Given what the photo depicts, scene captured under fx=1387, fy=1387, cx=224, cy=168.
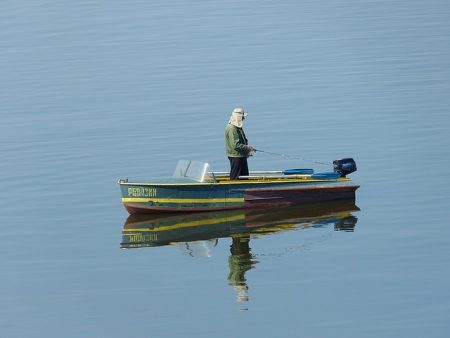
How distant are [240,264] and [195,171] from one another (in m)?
5.10

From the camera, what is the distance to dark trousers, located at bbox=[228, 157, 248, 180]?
113 ft

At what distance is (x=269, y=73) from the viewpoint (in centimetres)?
5462

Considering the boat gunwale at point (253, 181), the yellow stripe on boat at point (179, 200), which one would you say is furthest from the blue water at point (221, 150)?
the boat gunwale at point (253, 181)

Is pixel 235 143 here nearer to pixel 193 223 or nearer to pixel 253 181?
pixel 253 181

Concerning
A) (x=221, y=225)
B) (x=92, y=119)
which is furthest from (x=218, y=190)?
(x=92, y=119)

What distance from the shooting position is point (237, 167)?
1355 inches

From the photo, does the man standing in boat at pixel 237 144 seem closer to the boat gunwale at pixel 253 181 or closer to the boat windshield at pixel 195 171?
the boat gunwale at pixel 253 181

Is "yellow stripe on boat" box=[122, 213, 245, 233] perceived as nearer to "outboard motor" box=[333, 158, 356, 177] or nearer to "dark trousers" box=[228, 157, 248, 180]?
"dark trousers" box=[228, 157, 248, 180]

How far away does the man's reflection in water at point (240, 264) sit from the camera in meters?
27.3

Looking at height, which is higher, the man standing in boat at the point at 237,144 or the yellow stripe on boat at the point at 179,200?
the man standing in boat at the point at 237,144

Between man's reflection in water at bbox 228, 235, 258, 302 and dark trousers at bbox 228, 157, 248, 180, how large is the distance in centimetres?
271

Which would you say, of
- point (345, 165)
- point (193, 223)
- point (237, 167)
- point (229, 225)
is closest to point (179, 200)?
point (193, 223)

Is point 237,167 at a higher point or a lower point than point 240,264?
higher

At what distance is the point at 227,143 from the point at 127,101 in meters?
A: 16.7
